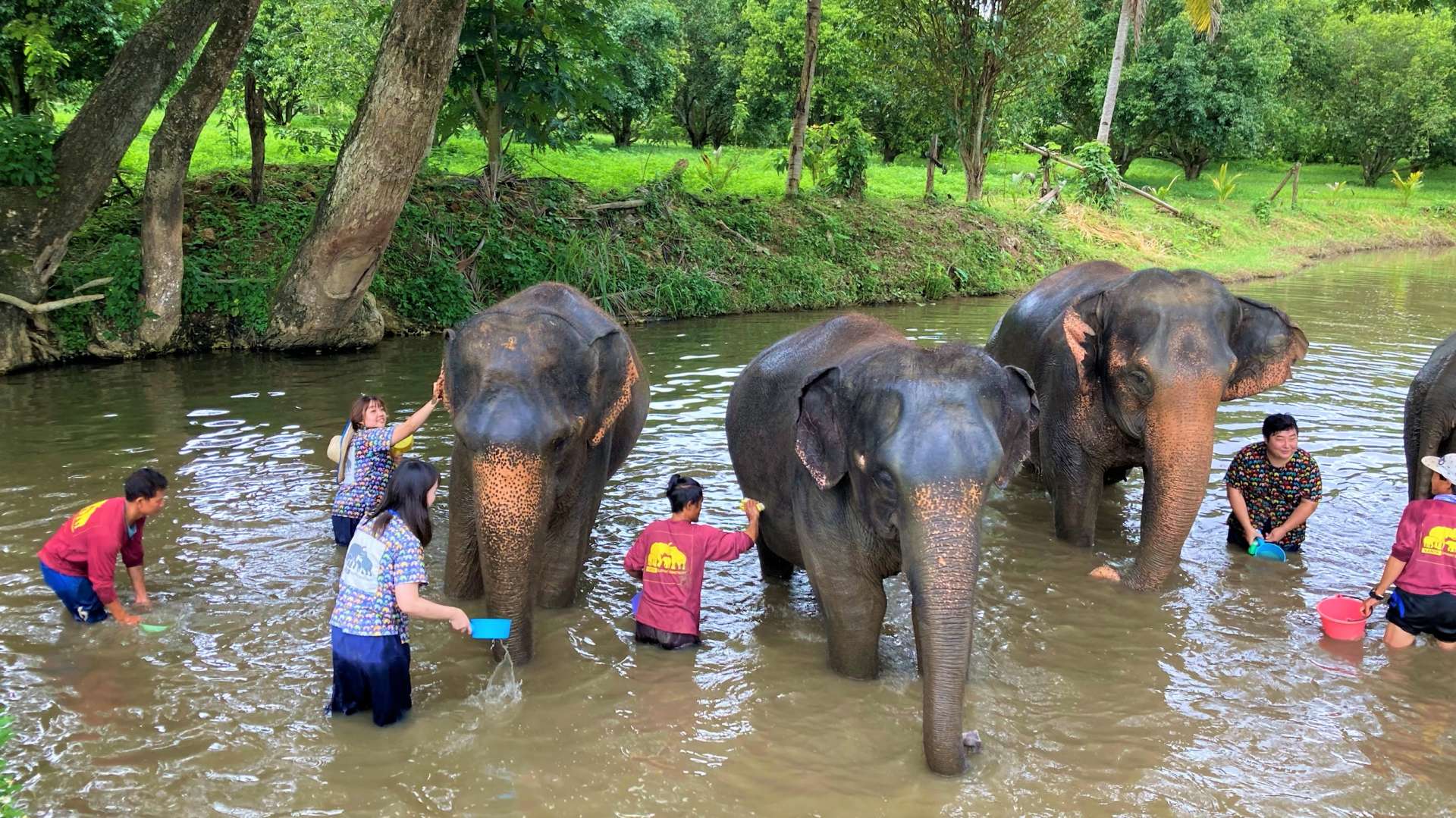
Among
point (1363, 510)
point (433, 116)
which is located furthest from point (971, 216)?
point (1363, 510)

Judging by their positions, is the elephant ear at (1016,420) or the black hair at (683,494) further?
the black hair at (683,494)

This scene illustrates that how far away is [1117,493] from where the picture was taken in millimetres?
7910

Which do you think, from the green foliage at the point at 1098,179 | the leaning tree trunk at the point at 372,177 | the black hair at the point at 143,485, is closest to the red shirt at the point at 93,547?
the black hair at the point at 143,485

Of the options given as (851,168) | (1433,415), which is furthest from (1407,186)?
(1433,415)

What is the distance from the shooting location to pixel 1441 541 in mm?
5078

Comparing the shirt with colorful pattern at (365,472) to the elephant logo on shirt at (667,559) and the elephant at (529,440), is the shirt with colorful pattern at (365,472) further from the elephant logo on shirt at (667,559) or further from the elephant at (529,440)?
the elephant logo on shirt at (667,559)

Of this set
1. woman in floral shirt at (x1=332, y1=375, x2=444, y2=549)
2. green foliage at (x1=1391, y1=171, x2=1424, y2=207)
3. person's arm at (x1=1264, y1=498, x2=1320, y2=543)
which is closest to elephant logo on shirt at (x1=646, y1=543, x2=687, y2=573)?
woman in floral shirt at (x1=332, y1=375, x2=444, y2=549)

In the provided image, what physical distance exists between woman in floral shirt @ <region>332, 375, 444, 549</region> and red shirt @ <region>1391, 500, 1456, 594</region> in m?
4.95

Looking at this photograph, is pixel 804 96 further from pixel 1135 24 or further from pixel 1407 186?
pixel 1407 186

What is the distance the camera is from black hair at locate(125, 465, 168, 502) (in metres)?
5.01

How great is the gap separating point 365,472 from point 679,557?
2.10 m

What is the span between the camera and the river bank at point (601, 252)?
11.8 metres

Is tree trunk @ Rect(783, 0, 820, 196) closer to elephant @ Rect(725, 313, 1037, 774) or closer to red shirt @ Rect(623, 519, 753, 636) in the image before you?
elephant @ Rect(725, 313, 1037, 774)

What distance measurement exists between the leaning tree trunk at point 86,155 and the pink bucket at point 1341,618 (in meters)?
10.4
